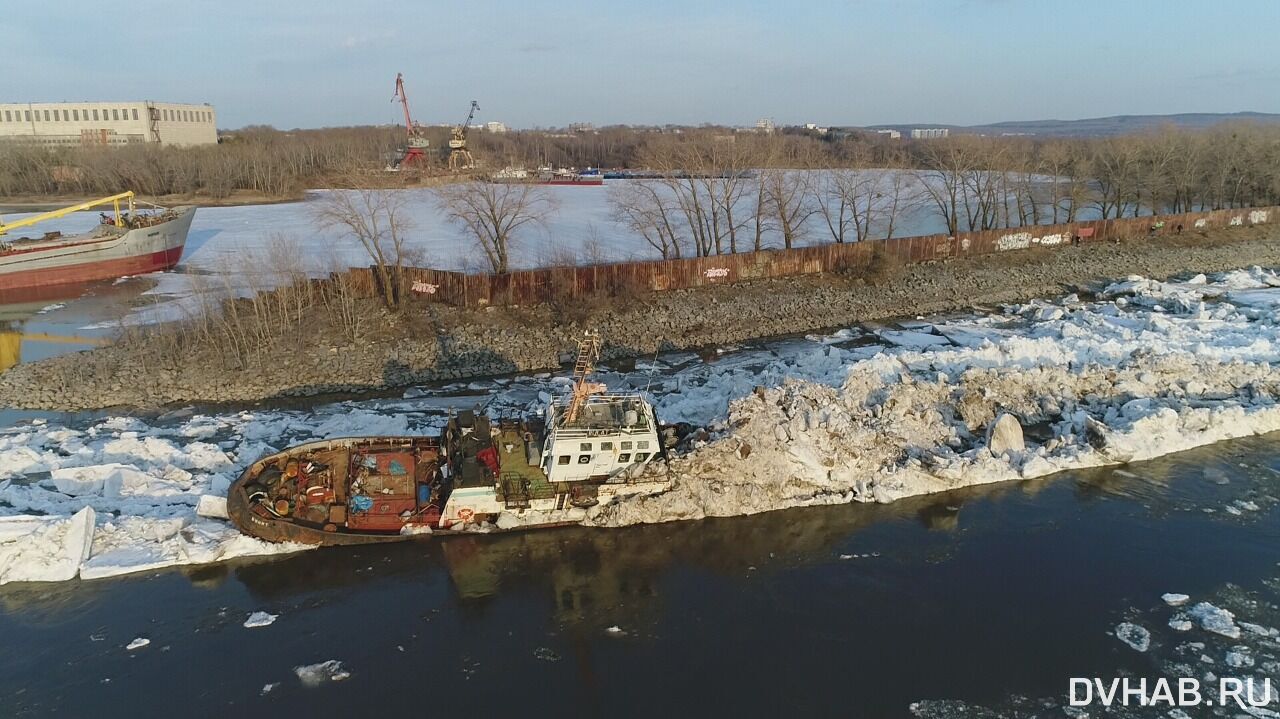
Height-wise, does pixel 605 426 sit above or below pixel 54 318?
below

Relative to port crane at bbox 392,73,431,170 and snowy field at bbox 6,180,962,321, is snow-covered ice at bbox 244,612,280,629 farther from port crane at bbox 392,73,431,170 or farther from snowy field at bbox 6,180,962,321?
port crane at bbox 392,73,431,170

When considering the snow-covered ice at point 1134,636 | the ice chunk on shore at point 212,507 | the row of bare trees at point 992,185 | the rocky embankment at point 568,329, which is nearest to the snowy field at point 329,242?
the row of bare trees at point 992,185

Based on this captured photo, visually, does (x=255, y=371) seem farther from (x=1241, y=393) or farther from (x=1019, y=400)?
(x=1241, y=393)

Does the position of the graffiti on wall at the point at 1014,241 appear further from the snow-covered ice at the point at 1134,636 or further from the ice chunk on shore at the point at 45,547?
the ice chunk on shore at the point at 45,547

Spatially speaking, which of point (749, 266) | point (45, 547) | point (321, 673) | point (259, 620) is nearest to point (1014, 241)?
point (749, 266)

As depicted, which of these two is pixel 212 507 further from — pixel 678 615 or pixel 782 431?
pixel 782 431

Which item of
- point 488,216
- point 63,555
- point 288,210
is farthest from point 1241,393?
point 288,210
